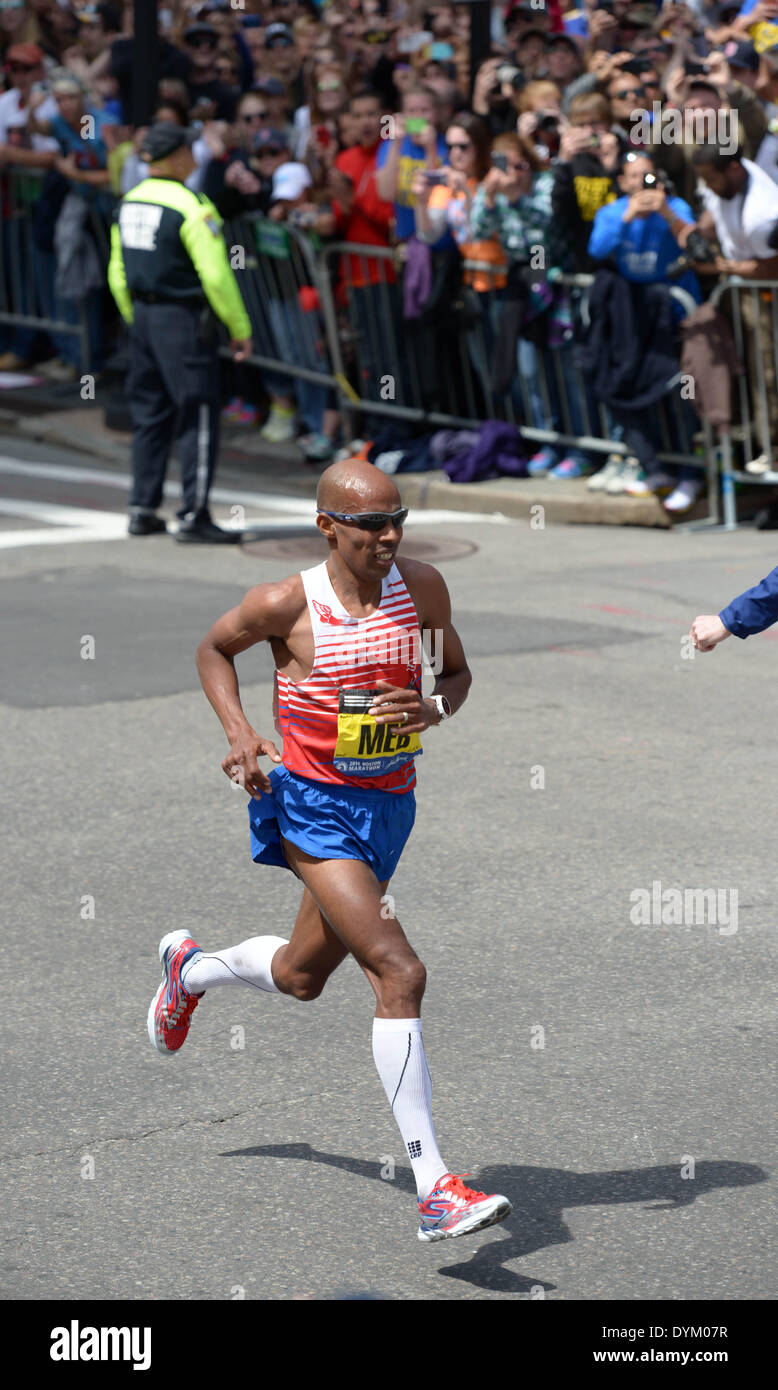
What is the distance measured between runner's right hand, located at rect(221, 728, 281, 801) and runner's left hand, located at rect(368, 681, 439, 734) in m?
0.25

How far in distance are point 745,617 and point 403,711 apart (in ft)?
4.30

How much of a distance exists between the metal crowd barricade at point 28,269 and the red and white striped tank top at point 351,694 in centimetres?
1386

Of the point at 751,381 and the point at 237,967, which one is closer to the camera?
the point at 237,967

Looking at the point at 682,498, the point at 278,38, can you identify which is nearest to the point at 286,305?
the point at 278,38

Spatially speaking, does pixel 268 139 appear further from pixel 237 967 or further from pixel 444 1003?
pixel 237 967

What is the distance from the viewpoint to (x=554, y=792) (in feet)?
25.7

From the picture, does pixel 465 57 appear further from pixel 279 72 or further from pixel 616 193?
pixel 616 193

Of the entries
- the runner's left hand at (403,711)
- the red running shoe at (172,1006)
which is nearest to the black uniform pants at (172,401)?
the red running shoe at (172,1006)

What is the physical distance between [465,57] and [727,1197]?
599 inches

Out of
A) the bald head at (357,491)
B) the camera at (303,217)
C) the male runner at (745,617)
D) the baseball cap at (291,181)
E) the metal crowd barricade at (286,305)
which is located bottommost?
the male runner at (745,617)

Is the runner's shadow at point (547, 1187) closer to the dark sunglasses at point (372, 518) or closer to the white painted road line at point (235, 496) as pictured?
the dark sunglasses at point (372, 518)

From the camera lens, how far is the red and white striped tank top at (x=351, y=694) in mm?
4613

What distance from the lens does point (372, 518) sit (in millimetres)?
4531

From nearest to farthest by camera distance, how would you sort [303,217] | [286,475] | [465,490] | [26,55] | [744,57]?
[744,57] → [465,490] → [303,217] → [286,475] → [26,55]
